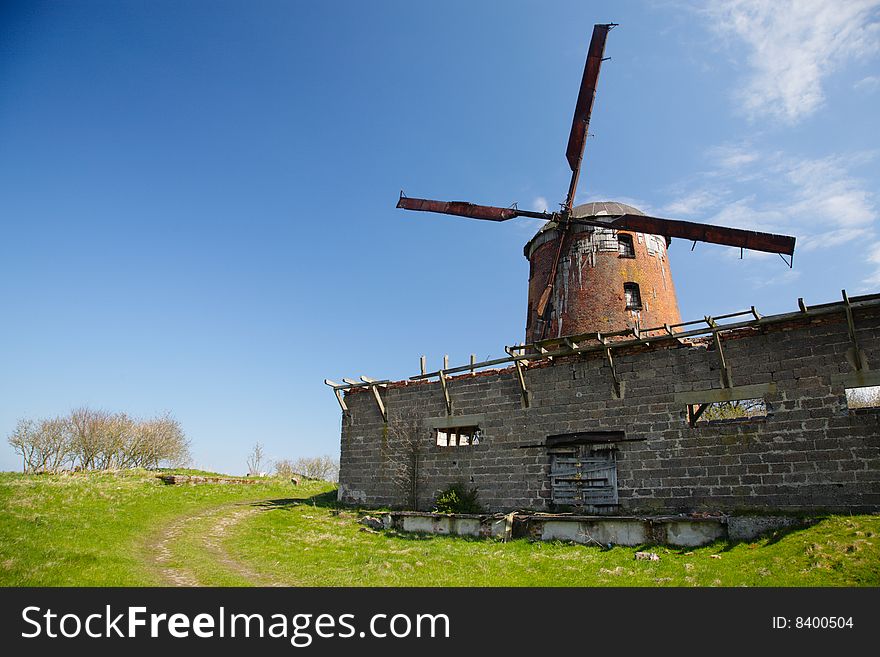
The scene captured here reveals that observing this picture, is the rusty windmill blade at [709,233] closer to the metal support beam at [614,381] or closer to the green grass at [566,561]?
the metal support beam at [614,381]

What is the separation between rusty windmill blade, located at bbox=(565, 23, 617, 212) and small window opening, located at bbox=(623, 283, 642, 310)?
356 cm

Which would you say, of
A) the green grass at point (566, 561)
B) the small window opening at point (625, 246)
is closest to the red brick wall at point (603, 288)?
the small window opening at point (625, 246)

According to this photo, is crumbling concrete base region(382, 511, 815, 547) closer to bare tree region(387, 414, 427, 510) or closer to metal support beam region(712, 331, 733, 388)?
bare tree region(387, 414, 427, 510)

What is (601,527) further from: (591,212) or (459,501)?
(591,212)

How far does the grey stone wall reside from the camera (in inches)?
419

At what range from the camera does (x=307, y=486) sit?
25234 millimetres

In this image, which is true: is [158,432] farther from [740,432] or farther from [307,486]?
[740,432]

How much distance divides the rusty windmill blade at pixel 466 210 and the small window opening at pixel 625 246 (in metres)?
2.54

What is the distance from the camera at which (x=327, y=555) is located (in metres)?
11.4

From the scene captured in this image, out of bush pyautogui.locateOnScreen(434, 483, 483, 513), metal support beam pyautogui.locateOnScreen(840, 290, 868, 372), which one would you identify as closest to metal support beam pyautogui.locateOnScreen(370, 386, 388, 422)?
bush pyautogui.locateOnScreen(434, 483, 483, 513)

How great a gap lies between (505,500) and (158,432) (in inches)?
1415

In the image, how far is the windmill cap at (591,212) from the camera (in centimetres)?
1947

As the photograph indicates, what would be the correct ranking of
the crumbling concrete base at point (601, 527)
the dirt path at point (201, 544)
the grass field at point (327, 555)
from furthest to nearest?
1. the crumbling concrete base at point (601, 527)
2. the dirt path at point (201, 544)
3. the grass field at point (327, 555)
